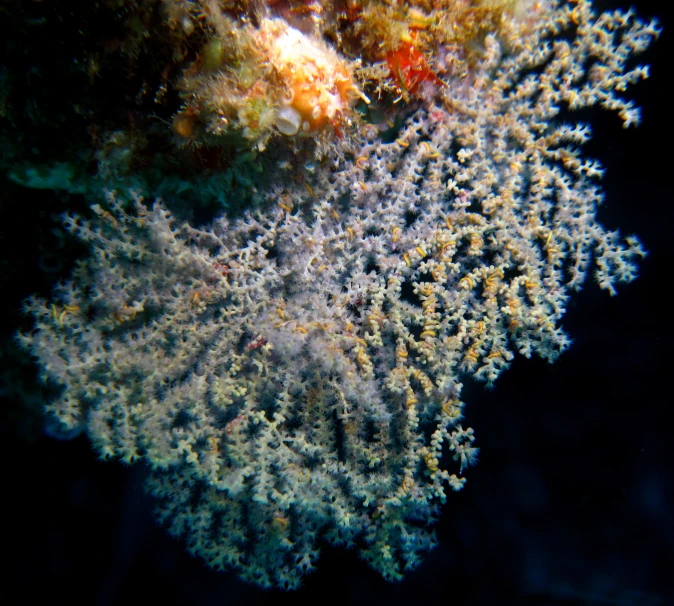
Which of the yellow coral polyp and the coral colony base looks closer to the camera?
the yellow coral polyp

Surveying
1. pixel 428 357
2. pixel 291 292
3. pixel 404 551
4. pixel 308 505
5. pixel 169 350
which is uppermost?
pixel 291 292

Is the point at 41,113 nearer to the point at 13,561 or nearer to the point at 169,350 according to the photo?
the point at 169,350

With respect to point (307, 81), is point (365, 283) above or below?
below

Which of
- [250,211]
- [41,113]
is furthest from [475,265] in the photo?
[41,113]

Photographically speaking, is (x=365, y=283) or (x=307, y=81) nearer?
(x=307, y=81)

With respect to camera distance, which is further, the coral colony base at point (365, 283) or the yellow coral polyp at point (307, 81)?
the coral colony base at point (365, 283)

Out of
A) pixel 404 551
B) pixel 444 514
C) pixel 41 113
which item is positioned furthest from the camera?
pixel 444 514

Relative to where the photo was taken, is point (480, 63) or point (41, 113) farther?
point (480, 63)

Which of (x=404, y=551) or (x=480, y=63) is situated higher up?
(x=480, y=63)
